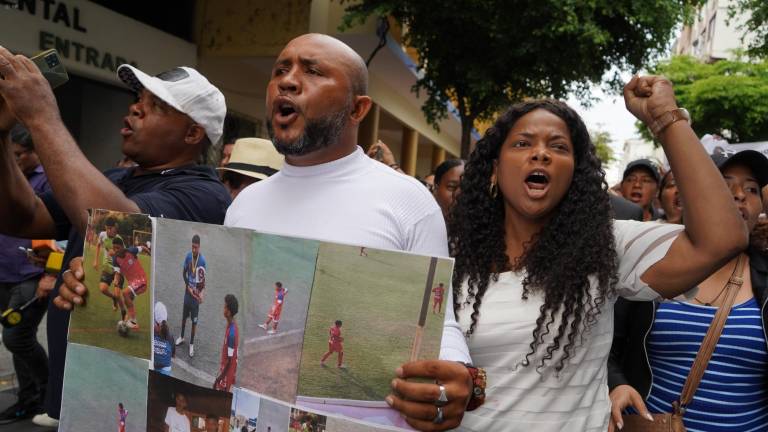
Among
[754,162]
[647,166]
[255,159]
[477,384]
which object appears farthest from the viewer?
[647,166]

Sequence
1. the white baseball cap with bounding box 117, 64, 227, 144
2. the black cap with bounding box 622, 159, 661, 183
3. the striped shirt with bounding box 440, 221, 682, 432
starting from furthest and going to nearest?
the black cap with bounding box 622, 159, 661, 183
the white baseball cap with bounding box 117, 64, 227, 144
the striped shirt with bounding box 440, 221, 682, 432

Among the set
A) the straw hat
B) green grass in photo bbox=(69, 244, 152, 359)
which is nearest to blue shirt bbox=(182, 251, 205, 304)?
green grass in photo bbox=(69, 244, 152, 359)

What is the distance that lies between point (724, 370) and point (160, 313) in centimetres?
187

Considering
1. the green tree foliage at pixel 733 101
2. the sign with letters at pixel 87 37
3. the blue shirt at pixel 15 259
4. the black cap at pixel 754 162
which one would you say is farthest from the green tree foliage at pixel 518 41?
the green tree foliage at pixel 733 101

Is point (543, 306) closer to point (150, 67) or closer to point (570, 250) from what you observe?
point (570, 250)

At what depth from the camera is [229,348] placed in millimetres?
1483

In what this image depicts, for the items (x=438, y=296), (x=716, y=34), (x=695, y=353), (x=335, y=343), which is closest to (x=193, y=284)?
(x=335, y=343)

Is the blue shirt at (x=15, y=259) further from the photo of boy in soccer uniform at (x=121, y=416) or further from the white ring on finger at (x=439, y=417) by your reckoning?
the white ring on finger at (x=439, y=417)

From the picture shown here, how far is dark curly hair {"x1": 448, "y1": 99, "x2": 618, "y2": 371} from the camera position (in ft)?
6.31

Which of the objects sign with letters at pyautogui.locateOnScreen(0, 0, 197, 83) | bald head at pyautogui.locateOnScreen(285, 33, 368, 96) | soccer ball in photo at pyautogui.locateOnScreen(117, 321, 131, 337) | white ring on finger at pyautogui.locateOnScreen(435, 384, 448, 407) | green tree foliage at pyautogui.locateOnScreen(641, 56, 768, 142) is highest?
green tree foliage at pyautogui.locateOnScreen(641, 56, 768, 142)

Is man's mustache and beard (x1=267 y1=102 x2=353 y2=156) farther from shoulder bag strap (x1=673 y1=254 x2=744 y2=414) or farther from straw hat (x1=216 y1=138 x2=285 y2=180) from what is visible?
straw hat (x1=216 y1=138 x2=285 y2=180)

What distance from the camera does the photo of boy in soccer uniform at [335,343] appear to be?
52.8 inches

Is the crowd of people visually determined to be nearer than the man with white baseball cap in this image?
Yes

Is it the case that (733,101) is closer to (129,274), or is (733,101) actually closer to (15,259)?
(15,259)
